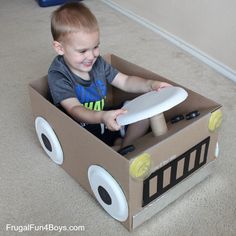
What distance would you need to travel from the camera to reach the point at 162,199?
93 centimetres

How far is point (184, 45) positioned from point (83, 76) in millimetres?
781

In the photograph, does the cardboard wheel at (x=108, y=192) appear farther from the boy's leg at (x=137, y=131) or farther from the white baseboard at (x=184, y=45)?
the white baseboard at (x=184, y=45)

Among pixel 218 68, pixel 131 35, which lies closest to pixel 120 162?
pixel 218 68

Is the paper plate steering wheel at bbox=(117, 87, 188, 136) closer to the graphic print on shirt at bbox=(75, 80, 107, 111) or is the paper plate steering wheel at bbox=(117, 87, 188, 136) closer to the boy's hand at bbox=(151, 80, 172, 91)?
the boy's hand at bbox=(151, 80, 172, 91)

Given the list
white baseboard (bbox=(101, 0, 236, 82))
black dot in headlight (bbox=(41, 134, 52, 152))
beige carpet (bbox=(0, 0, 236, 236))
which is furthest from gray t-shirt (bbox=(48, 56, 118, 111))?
white baseboard (bbox=(101, 0, 236, 82))

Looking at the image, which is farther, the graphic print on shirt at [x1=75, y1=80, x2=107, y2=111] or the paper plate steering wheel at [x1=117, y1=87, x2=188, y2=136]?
the graphic print on shirt at [x1=75, y1=80, x2=107, y2=111]

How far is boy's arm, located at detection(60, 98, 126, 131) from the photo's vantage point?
0.89 metres

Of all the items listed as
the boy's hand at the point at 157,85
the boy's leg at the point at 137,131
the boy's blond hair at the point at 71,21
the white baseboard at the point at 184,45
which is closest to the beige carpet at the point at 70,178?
the white baseboard at the point at 184,45

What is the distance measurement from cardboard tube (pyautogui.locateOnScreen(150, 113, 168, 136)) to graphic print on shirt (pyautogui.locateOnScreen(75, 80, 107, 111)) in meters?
0.27

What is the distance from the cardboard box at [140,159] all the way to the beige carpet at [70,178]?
37 mm

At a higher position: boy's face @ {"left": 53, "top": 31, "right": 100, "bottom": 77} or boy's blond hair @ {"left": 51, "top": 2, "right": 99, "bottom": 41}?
boy's blond hair @ {"left": 51, "top": 2, "right": 99, "bottom": 41}

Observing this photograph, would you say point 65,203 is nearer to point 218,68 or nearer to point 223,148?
point 223,148

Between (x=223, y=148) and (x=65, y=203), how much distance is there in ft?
1.70

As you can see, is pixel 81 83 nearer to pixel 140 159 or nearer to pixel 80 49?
pixel 80 49
